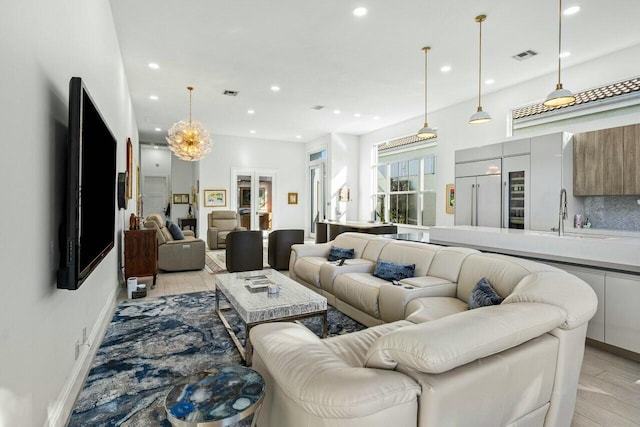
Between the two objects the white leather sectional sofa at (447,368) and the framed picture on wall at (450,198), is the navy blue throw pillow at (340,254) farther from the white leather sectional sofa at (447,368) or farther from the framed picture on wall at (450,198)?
the framed picture on wall at (450,198)

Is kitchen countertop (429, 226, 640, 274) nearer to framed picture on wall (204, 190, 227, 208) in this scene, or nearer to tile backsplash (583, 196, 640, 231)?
tile backsplash (583, 196, 640, 231)

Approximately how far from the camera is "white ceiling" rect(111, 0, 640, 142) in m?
3.61

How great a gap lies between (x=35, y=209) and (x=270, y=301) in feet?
5.76

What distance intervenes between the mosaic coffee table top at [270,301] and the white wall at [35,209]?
114 centimetres

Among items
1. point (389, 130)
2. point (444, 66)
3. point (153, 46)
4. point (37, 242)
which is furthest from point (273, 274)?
point (389, 130)

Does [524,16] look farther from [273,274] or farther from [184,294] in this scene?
[184,294]

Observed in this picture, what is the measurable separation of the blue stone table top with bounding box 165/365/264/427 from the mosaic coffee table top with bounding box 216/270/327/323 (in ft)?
3.66

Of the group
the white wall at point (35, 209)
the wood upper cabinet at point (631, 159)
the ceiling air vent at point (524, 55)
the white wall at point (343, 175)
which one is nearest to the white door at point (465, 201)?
the ceiling air vent at point (524, 55)

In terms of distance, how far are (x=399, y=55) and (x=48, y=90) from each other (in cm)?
419

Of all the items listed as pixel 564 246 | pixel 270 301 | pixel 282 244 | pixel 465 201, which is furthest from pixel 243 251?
pixel 564 246

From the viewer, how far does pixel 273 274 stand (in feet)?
12.8

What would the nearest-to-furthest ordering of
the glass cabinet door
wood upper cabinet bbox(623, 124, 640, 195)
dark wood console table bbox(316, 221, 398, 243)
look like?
1. wood upper cabinet bbox(623, 124, 640, 195)
2. the glass cabinet door
3. dark wood console table bbox(316, 221, 398, 243)

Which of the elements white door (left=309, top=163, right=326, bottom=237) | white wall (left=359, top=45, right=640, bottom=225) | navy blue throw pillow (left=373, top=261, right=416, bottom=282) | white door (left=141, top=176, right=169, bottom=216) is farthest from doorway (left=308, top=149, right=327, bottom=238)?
navy blue throw pillow (left=373, top=261, right=416, bottom=282)

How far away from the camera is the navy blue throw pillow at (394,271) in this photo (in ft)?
11.1
